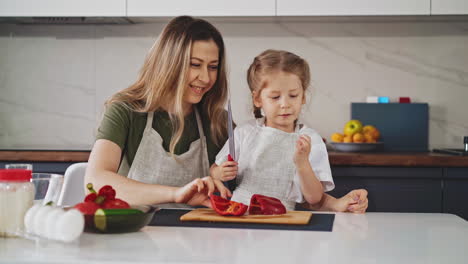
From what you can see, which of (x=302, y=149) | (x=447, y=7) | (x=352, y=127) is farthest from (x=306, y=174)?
(x=447, y=7)

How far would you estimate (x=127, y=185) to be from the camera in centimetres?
150

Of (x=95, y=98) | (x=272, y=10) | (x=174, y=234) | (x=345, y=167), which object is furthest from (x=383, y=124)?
(x=174, y=234)

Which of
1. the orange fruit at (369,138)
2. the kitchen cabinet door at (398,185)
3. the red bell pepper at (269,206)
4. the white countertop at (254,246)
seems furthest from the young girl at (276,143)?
the orange fruit at (369,138)

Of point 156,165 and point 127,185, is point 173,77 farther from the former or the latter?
point 127,185

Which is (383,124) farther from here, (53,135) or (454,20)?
(53,135)

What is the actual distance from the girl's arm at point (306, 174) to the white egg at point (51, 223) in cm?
71

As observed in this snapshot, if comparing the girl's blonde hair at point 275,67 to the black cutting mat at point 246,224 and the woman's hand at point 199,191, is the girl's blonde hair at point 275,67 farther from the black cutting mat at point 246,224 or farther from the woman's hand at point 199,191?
the black cutting mat at point 246,224

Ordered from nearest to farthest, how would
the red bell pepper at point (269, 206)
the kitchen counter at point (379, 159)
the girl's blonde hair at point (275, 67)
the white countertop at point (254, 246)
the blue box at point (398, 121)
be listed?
the white countertop at point (254, 246) → the red bell pepper at point (269, 206) → the girl's blonde hair at point (275, 67) → the kitchen counter at point (379, 159) → the blue box at point (398, 121)

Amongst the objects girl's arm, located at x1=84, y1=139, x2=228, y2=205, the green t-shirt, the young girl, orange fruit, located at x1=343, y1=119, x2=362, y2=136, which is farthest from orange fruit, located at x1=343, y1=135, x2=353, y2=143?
girl's arm, located at x1=84, y1=139, x2=228, y2=205

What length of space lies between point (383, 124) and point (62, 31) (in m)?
1.80

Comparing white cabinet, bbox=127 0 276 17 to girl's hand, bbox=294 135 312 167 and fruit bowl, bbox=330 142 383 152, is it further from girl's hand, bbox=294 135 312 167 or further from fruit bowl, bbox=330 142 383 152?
girl's hand, bbox=294 135 312 167

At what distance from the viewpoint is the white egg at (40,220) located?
3.25 ft

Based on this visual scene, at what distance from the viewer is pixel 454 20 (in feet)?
9.44

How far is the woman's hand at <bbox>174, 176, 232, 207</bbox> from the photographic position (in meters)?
1.30
